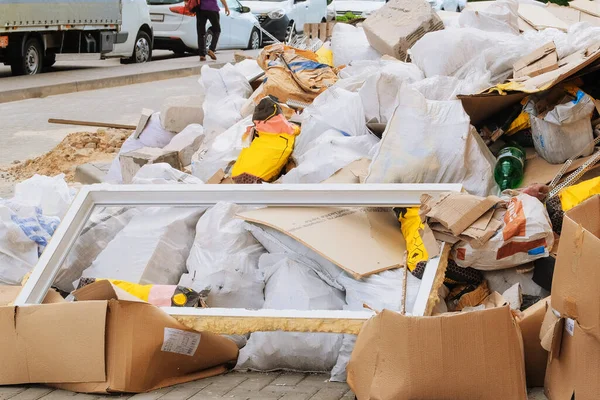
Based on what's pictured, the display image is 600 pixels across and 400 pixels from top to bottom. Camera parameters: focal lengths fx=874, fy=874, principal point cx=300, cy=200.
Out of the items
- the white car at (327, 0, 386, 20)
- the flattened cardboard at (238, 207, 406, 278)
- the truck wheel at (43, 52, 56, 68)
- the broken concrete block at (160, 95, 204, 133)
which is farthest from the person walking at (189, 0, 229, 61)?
the flattened cardboard at (238, 207, 406, 278)

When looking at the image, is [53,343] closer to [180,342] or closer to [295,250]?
[180,342]

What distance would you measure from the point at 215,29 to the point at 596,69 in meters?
12.6

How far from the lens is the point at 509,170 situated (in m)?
3.96

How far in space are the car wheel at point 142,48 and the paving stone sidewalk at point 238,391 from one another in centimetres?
1353

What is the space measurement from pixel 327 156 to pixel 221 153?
775mm

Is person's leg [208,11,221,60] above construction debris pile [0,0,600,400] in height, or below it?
below

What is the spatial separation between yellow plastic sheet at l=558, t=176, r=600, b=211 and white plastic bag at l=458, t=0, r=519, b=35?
299 cm

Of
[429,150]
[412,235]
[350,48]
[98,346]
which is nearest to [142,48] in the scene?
[350,48]

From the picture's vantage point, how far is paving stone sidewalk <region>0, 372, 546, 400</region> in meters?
2.96

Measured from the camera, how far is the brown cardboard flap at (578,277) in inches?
93.1

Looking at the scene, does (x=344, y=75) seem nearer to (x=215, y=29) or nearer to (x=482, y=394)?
(x=482, y=394)

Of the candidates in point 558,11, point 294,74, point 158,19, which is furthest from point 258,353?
point 158,19

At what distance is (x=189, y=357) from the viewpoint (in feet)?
9.97

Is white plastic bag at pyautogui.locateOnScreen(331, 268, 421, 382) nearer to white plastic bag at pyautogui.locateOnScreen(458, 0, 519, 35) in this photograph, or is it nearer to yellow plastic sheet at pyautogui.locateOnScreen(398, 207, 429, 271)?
yellow plastic sheet at pyautogui.locateOnScreen(398, 207, 429, 271)
